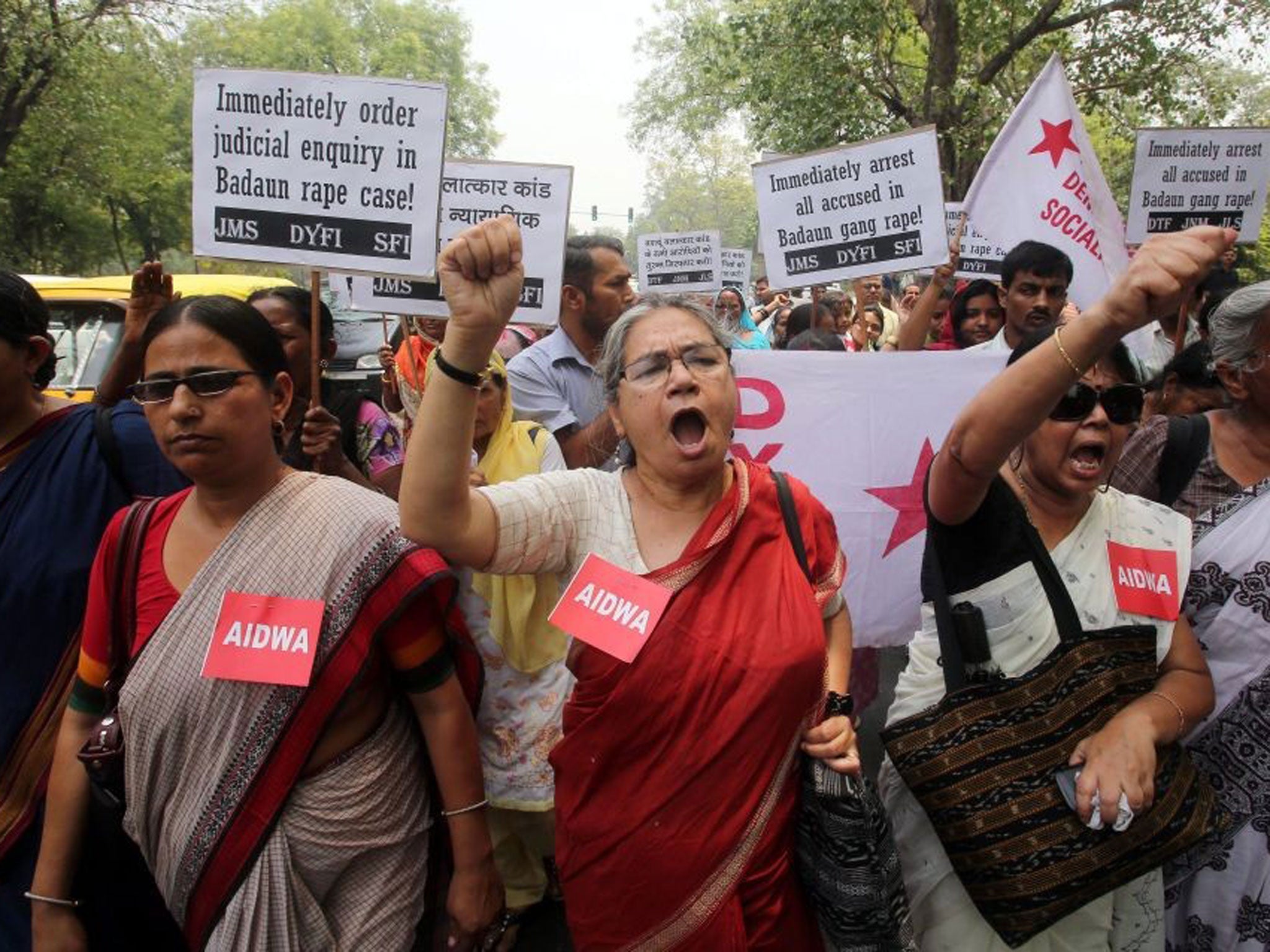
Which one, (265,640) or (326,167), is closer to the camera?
(265,640)

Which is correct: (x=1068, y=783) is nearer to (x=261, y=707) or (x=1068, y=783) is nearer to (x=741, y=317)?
(x=261, y=707)

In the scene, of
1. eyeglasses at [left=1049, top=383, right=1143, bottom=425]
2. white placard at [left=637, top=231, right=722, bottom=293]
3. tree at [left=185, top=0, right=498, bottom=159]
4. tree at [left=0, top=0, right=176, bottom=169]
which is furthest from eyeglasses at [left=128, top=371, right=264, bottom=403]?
tree at [left=185, top=0, right=498, bottom=159]

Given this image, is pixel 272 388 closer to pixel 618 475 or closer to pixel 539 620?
pixel 618 475

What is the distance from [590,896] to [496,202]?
8.49 ft

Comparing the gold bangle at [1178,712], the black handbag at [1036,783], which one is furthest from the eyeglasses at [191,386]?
the gold bangle at [1178,712]

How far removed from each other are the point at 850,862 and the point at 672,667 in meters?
0.44

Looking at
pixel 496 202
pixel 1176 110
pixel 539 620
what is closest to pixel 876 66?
pixel 1176 110

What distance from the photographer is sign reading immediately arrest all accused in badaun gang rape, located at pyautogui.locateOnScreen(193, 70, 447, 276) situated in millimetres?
2691

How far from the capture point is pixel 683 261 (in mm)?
7922

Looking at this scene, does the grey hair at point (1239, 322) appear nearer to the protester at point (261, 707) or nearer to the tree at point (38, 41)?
the protester at point (261, 707)

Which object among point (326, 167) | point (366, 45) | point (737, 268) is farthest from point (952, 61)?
point (366, 45)

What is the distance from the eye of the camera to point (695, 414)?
173 cm

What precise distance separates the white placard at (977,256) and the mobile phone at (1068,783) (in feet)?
9.71

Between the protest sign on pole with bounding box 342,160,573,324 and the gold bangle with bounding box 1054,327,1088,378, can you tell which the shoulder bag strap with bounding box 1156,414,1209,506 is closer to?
the gold bangle with bounding box 1054,327,1088,378
